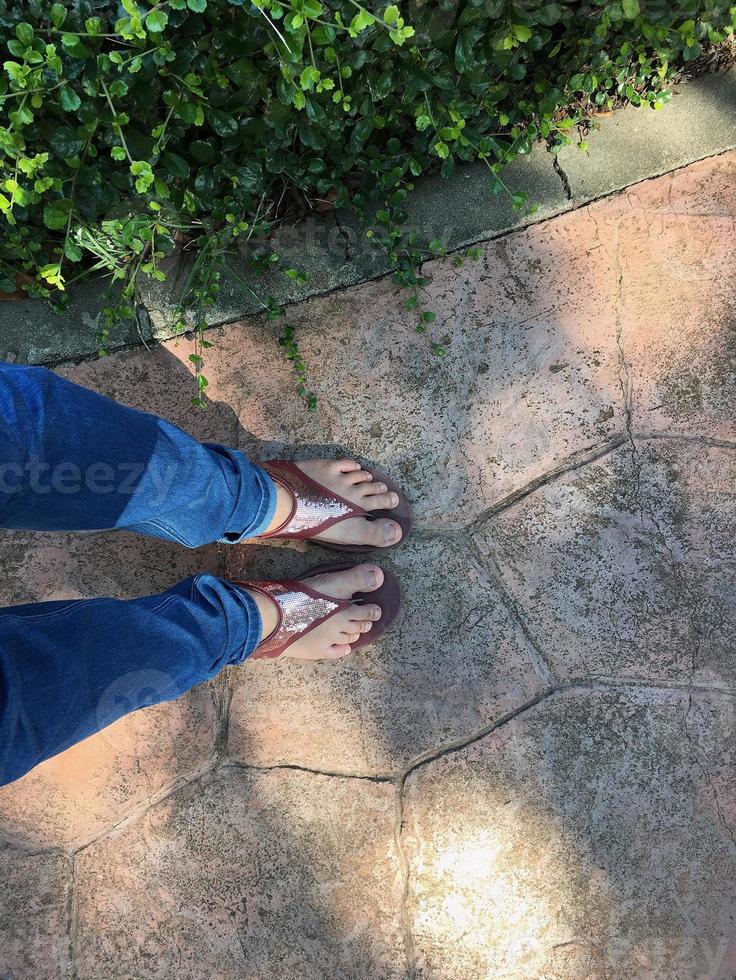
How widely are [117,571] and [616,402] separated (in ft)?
4.83

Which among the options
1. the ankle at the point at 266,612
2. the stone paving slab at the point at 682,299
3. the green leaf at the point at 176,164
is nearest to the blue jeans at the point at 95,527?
the ankle at the point at 266,612

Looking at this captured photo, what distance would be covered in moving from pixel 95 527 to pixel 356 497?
692 mm

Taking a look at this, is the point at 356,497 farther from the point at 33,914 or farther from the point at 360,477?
the point at 33,914

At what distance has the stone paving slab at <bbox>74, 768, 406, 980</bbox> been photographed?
1841 mm

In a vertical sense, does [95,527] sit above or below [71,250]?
below

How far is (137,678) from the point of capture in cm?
149

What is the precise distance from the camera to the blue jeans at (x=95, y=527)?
1.32 m

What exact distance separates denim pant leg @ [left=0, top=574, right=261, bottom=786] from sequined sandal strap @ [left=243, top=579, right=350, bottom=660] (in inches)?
5.5

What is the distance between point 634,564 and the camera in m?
1.87

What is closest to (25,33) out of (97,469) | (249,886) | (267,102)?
(267,102)

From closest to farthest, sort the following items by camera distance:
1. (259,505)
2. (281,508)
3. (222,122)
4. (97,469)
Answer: (97,469) → (222,122) → (259,505) → (281,508)

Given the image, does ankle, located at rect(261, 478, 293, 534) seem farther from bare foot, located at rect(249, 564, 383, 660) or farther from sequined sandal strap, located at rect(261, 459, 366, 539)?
bare foot, located at rect(249, 564, 383, 660)

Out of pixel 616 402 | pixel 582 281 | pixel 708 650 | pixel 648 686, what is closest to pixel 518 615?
pixel 648 686

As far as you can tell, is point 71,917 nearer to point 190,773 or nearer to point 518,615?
point 190,773
